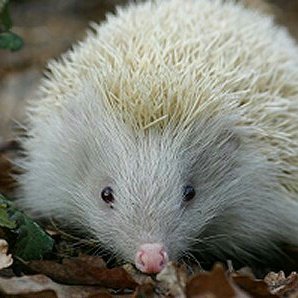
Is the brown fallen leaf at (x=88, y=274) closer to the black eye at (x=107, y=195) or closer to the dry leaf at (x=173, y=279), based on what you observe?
the dry leaf at (x=173, y=279)

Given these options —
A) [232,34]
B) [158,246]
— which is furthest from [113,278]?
[232,34]

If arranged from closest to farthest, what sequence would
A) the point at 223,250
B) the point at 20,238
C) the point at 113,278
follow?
the point at 113,278, the point at 20,238, the point at 223,250

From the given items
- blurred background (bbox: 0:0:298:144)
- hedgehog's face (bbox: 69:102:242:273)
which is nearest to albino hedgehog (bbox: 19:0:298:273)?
hedgehog's face (bbox: 69:102:242:273)

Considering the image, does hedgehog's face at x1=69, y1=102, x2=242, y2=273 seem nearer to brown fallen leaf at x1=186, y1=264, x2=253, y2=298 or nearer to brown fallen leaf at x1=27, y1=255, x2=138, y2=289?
brown fallen leaf at x1=27, y1=255, x2=138, y2=289

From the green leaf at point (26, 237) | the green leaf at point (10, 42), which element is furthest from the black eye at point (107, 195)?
the green leaf at point (10, 42)

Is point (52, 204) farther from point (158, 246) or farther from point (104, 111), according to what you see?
point (158, 246)

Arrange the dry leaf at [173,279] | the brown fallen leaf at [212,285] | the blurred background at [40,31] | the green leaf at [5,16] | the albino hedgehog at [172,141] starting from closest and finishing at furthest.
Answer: the brown fallen leaf at [212,285] < the dry leaf at [173,279] < the albino hedgehog at [172,141] < the green leaf at [5,16] < the blurred background at [40,31]

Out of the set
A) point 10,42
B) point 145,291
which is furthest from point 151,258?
point 10,42
